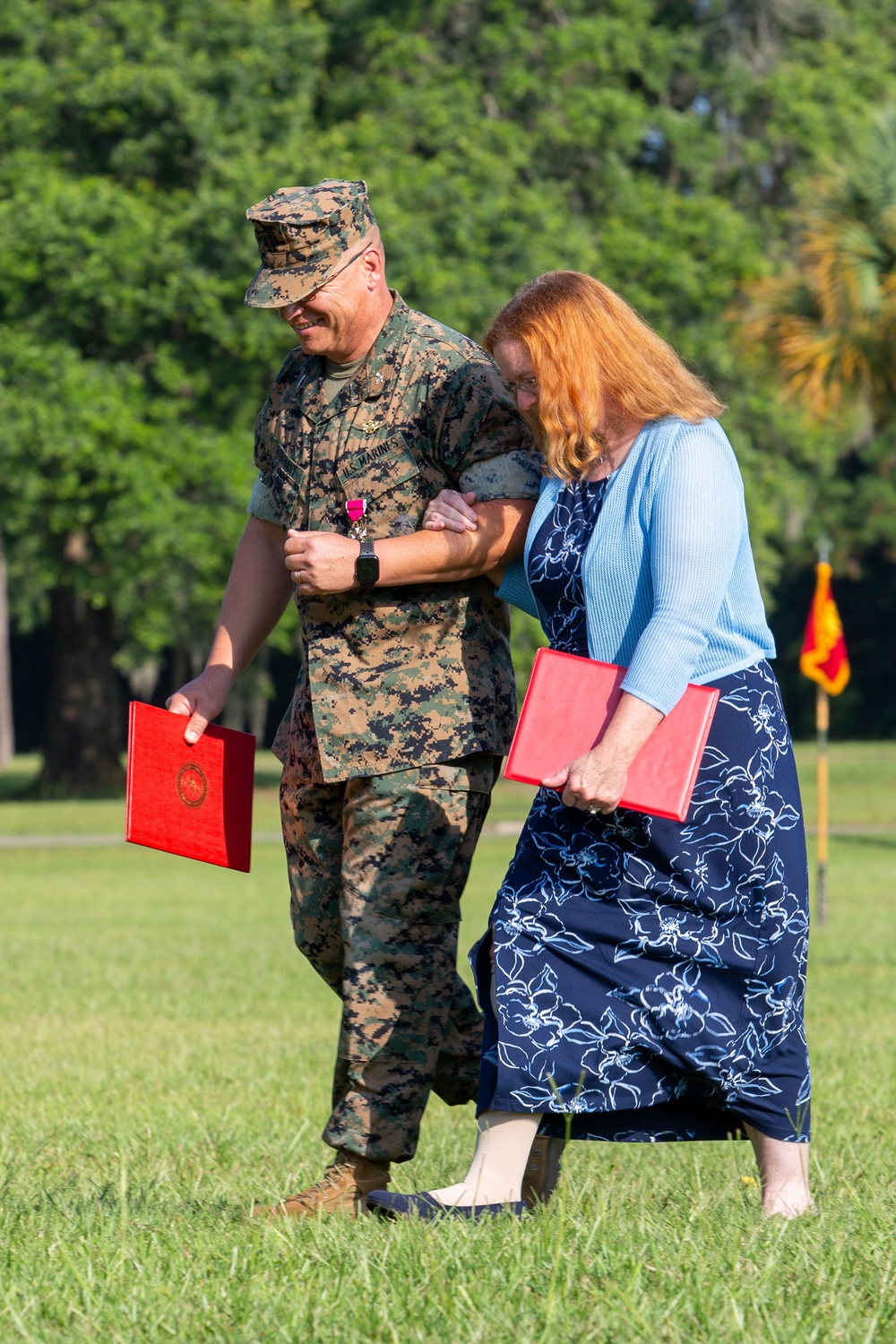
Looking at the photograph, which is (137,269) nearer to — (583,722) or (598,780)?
(583,722)

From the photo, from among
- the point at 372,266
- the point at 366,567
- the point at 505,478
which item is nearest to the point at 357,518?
the point at 366,567

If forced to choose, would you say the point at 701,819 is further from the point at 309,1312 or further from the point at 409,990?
the point at 309,1312

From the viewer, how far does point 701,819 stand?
3209 millimetres

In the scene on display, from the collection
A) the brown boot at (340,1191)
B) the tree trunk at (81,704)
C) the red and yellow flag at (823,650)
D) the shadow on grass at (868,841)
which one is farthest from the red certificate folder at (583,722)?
the tree trunk at (81,704)

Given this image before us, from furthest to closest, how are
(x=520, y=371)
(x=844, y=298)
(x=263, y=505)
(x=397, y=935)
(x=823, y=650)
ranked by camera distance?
(x=844, y=298)
(x=823, y=650)
(x=263, y=505)
(x=397, y=935)
(x=520, y=371)

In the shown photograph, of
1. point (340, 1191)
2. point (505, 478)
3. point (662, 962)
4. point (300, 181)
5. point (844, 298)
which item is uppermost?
point (300, 181)

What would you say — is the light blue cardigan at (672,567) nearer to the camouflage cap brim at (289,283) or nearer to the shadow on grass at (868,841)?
the camouflage cap brim at (289,283)

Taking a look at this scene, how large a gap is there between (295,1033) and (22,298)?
17.4 metres

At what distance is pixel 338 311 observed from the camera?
142 inches

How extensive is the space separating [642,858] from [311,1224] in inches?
34.2

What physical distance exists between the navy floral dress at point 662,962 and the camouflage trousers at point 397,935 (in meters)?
0.35

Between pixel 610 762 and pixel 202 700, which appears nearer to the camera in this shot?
pixel 610 762

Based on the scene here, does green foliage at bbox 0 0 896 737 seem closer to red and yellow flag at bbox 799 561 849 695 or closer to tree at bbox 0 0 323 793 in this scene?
tree at bbox 0 0 323 793

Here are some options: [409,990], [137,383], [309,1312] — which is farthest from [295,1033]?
[137,383]
